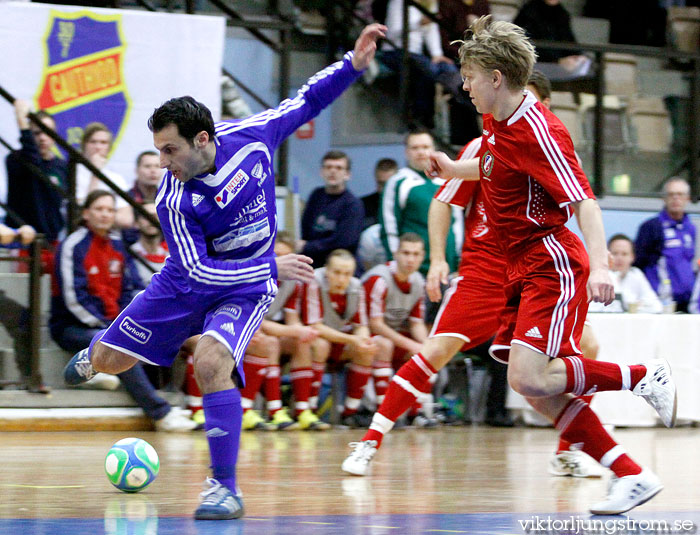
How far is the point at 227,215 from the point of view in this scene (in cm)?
462

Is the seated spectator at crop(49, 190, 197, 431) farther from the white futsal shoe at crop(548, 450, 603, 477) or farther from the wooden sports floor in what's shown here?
the white futsal shoe at crop(548, 450, 603, 477)

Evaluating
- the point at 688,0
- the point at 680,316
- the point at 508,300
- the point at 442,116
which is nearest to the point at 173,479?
the point at 508,300

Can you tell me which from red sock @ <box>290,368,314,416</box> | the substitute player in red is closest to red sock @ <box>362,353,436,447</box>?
the substitute player in red

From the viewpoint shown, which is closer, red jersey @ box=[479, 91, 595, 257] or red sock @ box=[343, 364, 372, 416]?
red jersey @ box=[479, 91, 595, 257]

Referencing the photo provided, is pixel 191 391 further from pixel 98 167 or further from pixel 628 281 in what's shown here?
pixel 628 281

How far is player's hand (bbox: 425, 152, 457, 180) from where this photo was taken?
17.3ft

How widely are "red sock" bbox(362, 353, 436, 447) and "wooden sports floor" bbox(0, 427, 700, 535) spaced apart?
28 cm

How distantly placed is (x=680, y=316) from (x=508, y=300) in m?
5.04

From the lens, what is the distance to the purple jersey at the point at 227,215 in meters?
4.54

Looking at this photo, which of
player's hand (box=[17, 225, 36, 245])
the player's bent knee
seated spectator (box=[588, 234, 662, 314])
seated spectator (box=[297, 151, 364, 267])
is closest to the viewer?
the player's bent knee

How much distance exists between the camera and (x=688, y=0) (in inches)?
570

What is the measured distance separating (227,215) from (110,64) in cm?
531

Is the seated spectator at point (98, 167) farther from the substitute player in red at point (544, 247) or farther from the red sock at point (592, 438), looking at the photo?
the red sock at point (592, 438)

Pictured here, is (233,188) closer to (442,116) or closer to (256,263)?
(256,263)
